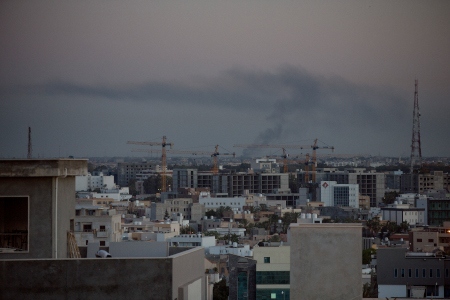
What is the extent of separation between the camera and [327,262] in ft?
22.4

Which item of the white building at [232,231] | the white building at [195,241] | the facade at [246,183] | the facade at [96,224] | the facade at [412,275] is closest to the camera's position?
the facade at [412,275]

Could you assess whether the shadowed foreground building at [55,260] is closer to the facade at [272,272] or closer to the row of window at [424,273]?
the facade at [272,272]

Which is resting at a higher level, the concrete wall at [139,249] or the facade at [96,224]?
the concrete wall at [139,249]

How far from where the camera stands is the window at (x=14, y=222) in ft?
22.1

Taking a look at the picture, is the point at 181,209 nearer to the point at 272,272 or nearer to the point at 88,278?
the point at 272,272

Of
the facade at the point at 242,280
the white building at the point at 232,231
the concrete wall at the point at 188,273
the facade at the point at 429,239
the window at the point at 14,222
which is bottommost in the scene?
the white building at the point at 232,231

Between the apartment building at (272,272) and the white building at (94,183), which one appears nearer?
the apartment building at (272,272)

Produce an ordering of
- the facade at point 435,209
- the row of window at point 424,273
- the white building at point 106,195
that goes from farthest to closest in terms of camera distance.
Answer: the white building at point 106,195
the facade at point 435,209
the row of window at point 424,273

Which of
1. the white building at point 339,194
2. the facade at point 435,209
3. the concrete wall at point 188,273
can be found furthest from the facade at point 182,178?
the concrete wall at point 188,273

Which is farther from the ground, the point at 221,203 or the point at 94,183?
the point at 94,183

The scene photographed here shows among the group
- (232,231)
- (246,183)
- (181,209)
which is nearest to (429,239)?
(232,231)

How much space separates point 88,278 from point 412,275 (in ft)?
66.2

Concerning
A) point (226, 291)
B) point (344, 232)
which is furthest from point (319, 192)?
point (344, 232)

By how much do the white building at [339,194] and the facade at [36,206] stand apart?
94794 mm
